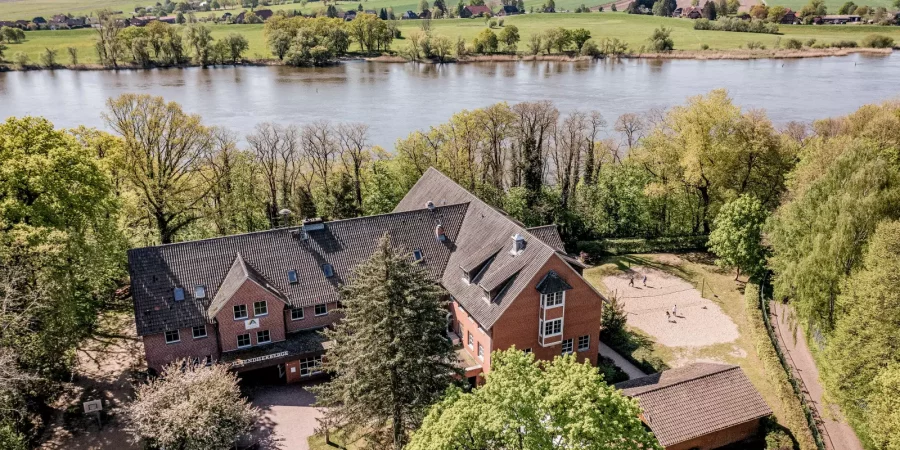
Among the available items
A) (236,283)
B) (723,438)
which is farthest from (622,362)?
(236,283)

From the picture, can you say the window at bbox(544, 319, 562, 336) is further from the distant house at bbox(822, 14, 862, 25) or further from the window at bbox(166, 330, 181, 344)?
the distant house at bbox(822, 14, 862, 25)

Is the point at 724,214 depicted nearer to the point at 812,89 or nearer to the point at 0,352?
the point at 0,352

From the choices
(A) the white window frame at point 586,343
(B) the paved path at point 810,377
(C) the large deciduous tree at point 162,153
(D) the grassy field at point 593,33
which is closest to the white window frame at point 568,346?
(A) the white window frame at point 586,343

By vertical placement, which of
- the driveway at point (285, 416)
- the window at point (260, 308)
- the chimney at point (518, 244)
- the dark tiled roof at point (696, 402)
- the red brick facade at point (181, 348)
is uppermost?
the chimney at point (518, 244)

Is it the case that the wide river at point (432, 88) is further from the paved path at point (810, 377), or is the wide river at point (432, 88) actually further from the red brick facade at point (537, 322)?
the paved path at point (810, 377)

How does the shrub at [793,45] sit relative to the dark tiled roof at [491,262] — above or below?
above

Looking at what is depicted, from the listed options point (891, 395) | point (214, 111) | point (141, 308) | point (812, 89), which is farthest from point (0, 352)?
point (812, 89)
